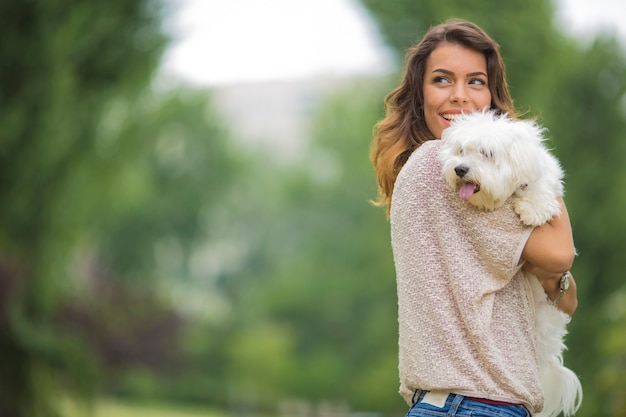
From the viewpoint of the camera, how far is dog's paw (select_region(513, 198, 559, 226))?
266 centimetres

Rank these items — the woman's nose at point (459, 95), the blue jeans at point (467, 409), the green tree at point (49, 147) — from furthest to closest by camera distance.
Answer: the green tree at point (49, 147) < the woman's nose at point (459, 95) < the blue jeans at point (467, 409)

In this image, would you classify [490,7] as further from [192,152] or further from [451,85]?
[192,152]

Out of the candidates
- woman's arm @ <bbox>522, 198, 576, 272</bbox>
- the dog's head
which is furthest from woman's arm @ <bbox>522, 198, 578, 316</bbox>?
the dog's head

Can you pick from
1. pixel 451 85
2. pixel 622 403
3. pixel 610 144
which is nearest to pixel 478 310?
pixel 451 85

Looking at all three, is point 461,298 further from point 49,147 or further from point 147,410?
point 147,410

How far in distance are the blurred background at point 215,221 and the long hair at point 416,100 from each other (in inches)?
12.6

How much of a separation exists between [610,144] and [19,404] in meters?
11.3

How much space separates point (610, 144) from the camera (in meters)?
19.3

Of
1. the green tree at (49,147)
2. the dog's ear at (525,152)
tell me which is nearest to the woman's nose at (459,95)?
the dog's ear at (525,152)

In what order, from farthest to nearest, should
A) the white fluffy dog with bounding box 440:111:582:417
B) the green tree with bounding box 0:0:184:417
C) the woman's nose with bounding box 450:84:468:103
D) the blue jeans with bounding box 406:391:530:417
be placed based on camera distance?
1. the green tree with bounding box 0:0:184:417
2. the woman's nose with bounding box 450:84:468:103
3. the white fluffy dog with bounding box 440:111:582:417
4. the blue jeans with bounding box 406:391:530:417

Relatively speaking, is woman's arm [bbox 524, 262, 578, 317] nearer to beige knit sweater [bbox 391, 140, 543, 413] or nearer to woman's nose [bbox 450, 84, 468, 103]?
beige knit sweater [bbox 391, 140, 543, 413]

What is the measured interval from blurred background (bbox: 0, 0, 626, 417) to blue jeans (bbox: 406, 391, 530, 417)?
1113mm

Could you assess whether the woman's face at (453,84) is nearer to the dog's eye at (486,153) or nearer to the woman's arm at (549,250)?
the dog's eye at (486,153)

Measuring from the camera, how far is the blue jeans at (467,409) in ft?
8.41
